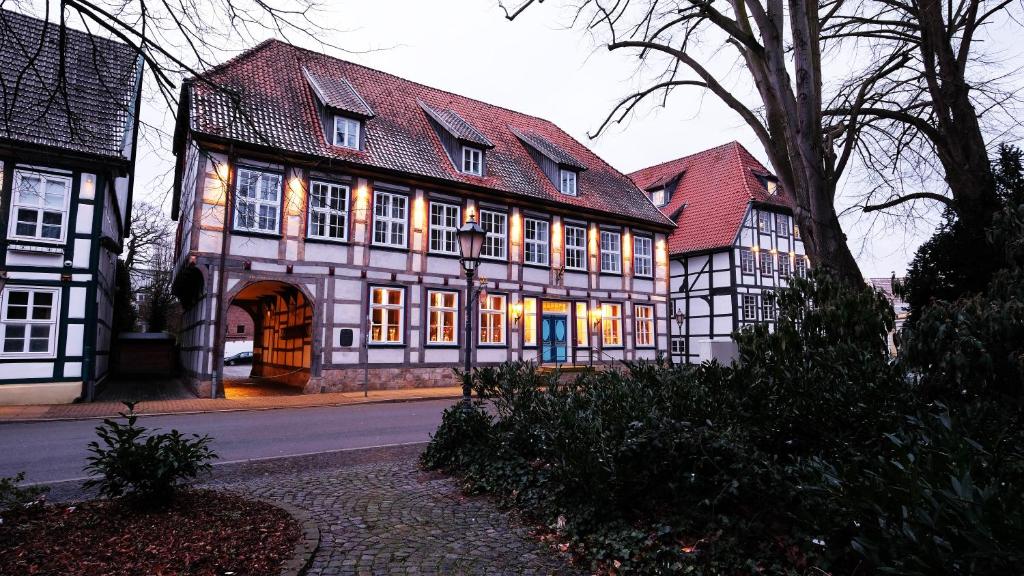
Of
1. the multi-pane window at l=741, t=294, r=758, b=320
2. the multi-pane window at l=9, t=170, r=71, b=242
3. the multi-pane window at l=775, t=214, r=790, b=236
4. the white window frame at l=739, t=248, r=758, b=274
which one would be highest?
the multi-pane window at l=775, t=214, r=790, b=236

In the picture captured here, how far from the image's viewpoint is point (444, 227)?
19.1 metres

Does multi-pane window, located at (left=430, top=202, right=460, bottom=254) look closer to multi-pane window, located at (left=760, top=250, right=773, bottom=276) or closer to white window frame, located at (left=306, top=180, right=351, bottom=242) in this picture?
white window frame, located at (left=306, top=180, right=351, bottom=242)

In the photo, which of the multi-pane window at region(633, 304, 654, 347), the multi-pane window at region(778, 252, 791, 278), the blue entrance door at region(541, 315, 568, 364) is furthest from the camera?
the multi-pane window at region(778, 252, 791, 278)

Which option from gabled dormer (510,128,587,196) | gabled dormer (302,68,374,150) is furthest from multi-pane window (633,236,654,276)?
gabled dormer (302,68,374,150)

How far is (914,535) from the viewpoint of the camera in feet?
6.82

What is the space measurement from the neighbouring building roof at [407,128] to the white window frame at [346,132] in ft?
1.13

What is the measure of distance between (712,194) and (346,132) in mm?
21015

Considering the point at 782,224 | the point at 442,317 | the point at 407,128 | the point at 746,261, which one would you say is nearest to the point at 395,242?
the point at 442,317

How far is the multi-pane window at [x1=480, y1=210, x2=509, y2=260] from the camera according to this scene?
2017 centimetres

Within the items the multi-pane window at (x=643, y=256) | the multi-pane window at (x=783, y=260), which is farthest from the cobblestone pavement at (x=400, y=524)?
the multi-pane window at (x=783, y=260)

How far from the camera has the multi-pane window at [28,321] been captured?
43.0ft

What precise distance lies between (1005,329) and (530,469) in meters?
3.81

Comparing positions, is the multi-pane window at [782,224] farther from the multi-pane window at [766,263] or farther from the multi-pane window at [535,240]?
the multi-pane window at [535,240]

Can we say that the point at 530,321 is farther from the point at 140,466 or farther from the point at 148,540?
the point at 148,540
